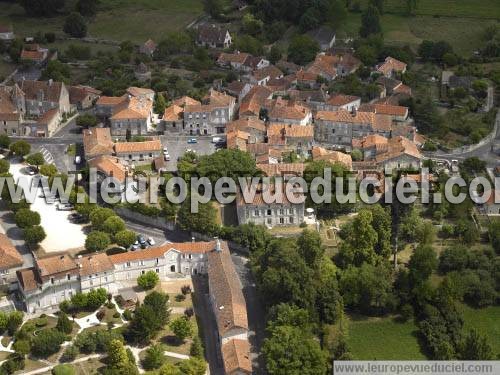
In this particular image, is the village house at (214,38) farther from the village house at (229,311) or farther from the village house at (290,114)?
the village house at (229,311)

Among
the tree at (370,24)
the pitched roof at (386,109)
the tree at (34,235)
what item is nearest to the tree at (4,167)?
the tree at (34,235)

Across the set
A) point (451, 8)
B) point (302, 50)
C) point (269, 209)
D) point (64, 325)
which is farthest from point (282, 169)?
point (451, 8)

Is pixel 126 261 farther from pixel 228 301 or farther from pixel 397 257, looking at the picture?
pixel 397 257

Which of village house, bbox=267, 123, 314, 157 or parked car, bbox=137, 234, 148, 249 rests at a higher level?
village house, bbox=267, 123, 314, 157

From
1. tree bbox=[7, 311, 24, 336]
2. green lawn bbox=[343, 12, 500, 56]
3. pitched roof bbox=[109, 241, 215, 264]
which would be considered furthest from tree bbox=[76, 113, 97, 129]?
green lawn bbox=[343, 12, 500, 56]

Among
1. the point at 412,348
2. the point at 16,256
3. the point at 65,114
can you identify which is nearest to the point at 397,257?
the point at 412,348

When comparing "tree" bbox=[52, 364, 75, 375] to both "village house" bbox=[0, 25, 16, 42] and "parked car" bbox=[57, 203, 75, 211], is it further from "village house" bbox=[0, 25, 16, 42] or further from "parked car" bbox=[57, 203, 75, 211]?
"village house" bbox=[0, 25, 16, 42]
